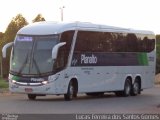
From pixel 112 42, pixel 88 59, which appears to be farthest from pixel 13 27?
pixel 88 59

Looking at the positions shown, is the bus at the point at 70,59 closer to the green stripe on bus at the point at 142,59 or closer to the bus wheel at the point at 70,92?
the bus wheel at the point at 70,92

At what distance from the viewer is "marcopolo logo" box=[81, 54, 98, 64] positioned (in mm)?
28188

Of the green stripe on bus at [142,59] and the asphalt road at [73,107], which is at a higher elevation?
the green stripe on bus at [142,59]

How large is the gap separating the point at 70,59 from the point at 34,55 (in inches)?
66.5

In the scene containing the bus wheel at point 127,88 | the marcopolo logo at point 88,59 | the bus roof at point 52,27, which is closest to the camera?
the bus roof at point 52,27

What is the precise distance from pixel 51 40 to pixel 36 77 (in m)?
1.70

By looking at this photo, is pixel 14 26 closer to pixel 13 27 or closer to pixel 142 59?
pixel 13 27

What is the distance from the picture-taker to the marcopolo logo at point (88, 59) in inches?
1110

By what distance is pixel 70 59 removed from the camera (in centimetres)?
2708

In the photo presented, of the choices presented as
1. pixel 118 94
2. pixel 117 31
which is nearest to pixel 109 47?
pixel 117 31

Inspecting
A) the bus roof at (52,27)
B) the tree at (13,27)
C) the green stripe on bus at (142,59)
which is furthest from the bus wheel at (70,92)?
the tree at (13,27)

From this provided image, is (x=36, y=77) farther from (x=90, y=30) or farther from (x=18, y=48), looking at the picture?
(x=90, y=30)

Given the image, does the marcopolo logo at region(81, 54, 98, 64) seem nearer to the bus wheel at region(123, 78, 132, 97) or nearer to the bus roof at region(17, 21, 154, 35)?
the bus roof at region(17, 21, 154, 35)

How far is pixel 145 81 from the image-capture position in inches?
1375
